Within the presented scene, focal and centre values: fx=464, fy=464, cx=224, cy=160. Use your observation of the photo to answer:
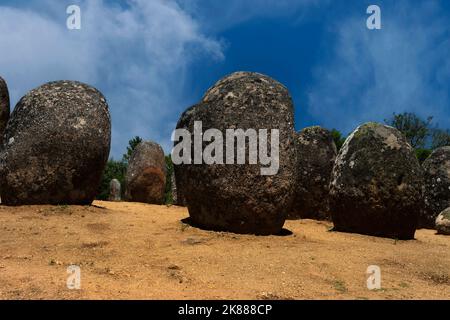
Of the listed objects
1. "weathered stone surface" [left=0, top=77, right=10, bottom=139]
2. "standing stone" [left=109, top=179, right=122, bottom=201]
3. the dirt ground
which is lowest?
the dirt ground

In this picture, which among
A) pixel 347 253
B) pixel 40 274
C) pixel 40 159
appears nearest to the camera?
pixel 40 274

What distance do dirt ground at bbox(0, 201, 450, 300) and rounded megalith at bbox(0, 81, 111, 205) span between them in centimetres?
102

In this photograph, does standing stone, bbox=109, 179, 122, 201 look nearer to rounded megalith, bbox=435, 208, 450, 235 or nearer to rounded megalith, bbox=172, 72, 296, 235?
rounded megalith, bbox=435, 208, 450, 235

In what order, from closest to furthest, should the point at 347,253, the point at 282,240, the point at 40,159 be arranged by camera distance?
the point at 347,253, the point at 282,240, the point at 40,159

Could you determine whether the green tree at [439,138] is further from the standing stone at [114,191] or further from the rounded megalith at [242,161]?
the rounded megalith at [242,161]

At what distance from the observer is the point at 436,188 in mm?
15578

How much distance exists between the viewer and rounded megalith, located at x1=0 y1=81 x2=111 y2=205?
1025 centimetres

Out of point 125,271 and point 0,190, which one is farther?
point 0,190

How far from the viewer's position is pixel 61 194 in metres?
10.5

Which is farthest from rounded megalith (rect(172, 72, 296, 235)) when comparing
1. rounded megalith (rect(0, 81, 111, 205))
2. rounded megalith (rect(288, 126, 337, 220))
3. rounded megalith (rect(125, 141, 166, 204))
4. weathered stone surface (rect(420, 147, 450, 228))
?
rounded megalith (rect(125, 141, 166, 204))

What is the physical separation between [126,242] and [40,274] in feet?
6.82

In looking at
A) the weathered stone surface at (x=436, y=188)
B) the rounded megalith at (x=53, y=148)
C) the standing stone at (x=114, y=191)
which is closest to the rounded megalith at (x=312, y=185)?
the weathered stone surface at (x=436, y=188)
